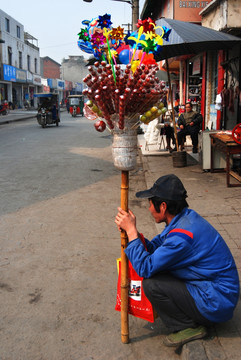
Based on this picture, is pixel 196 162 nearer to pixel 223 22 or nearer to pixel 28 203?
pixel 223 22

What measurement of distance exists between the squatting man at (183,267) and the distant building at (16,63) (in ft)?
131

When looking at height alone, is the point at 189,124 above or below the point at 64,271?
above

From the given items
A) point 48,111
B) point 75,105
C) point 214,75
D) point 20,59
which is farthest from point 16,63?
Result: point 214,75

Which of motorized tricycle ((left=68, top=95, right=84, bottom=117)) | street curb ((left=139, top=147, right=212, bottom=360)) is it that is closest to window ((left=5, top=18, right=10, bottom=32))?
motorized tricycle ((left=68, top=95, right=84, bottom=117))

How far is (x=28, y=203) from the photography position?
6.74 meters

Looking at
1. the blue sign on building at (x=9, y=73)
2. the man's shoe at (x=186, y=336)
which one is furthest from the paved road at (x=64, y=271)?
the blue sign on building at (x=9, y=73)

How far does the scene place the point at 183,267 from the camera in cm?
260

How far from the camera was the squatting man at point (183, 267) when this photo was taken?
2527 mm

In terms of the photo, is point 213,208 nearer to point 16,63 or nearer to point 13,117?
point 13,117

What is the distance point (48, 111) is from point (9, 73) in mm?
20008

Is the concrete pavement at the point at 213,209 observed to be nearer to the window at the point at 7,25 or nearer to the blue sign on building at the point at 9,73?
the blue sign on building at the point at 9,73

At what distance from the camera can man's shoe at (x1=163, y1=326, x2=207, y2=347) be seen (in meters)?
2.71

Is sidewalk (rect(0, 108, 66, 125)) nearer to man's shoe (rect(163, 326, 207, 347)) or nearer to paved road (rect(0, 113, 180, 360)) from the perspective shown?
paved road (rect(0, 113, 180, 360))

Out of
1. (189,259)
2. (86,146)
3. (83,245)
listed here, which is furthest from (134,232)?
(86,146)
